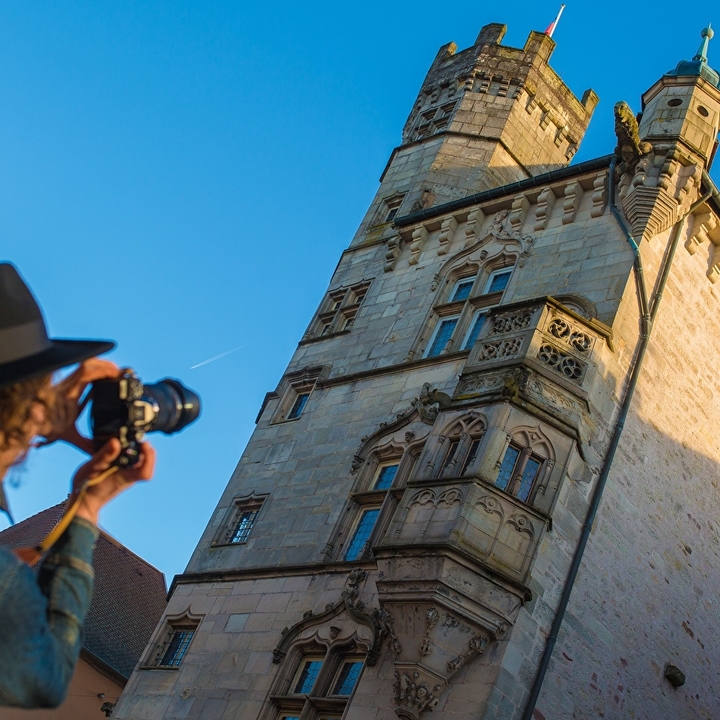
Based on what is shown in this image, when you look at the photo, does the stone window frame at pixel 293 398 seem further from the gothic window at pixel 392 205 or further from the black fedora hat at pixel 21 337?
the black fedora hat at pixel 21 337

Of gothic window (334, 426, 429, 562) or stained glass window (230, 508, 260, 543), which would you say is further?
stained glass window (230, 508, 260, 543)

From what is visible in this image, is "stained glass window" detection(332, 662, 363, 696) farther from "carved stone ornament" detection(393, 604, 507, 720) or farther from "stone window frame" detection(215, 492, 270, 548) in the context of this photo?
"stone window frame" detection(215, 492, 270, 548)

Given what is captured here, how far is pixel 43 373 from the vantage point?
274 centimetres

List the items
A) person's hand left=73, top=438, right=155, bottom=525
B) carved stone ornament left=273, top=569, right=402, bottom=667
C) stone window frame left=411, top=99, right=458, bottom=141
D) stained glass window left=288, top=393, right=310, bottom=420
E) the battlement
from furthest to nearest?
stone window frame left=411, top=99, right=458, bottom=141
the battlement
stained glass window left=288, top=393, right=310, bottom=420
carved stone ornament left=273, top=569, right=402, bottom=667
person's hand left=73, top=438, right=155, bottom=525

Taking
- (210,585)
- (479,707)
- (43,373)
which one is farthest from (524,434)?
(43,373)

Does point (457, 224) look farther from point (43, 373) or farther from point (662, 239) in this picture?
point (43, 373)

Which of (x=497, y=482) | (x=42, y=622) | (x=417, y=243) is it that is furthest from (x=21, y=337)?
(x=417, y=243)

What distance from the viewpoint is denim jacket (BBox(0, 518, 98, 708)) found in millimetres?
2547

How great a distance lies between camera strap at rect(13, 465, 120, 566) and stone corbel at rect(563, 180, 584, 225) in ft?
51.7

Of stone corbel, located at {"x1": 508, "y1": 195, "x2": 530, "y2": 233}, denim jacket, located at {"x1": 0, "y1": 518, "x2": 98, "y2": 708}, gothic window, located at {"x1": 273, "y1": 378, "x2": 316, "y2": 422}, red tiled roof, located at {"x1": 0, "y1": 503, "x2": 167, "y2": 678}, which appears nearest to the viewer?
denim jacket, located at {"x1": 0, "y1": 518, "x2": 98, "y2": 708}

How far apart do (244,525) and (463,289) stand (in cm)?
576

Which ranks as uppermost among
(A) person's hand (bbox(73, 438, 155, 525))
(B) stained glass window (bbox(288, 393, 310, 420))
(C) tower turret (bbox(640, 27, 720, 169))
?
(C) tower turret (bbox(640, 27, 720, 169))

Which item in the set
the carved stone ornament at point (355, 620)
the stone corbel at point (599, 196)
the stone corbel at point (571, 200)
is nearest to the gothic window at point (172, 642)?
the carved stone ornament at point (355, 620)

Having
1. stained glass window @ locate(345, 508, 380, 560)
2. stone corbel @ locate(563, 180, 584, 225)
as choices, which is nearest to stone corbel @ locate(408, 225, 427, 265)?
stone corbel @ locate(563, 180, 584, 225)
